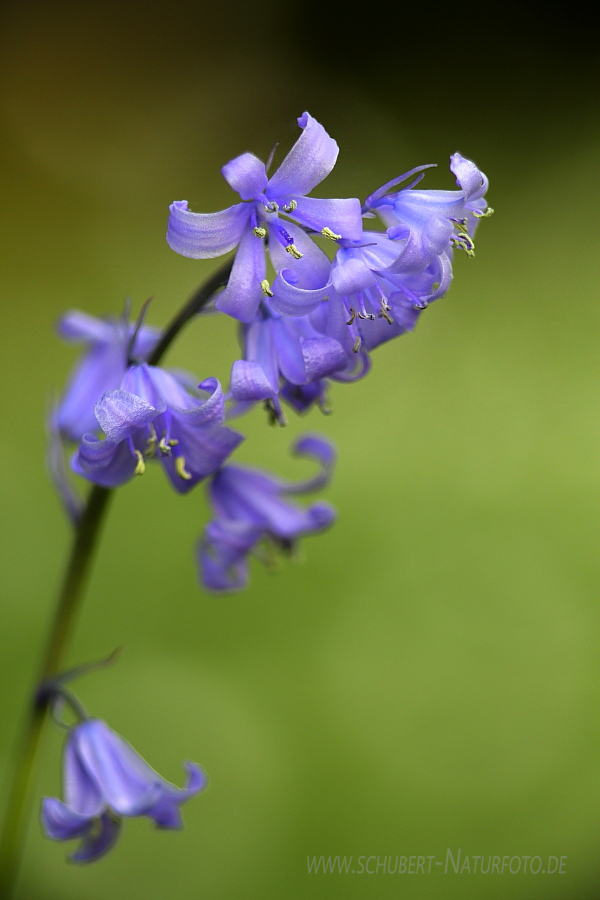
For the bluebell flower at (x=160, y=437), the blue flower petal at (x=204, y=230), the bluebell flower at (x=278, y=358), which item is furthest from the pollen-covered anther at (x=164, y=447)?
the blue flower petal at (x=204, y=230)

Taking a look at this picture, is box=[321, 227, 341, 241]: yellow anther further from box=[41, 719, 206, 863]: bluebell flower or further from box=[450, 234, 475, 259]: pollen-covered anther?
box=[41, 719, 206, 863]: bluebell flower

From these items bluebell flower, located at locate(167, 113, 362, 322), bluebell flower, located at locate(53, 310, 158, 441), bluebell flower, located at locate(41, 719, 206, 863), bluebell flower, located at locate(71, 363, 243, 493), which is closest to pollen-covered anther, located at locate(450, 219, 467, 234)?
bluebell flower, located at locate(167, 113, 362, 322)

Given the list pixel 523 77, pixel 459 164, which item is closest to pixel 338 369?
pixel 459 164

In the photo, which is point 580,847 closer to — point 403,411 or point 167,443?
point 403,411

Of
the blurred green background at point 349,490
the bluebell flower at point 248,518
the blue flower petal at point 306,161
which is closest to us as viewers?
the blue flower petal at point 306,161

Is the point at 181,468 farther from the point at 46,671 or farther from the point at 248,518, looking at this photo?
the point at 46,671

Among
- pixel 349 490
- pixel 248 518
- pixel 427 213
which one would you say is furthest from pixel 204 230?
pixel 349 490

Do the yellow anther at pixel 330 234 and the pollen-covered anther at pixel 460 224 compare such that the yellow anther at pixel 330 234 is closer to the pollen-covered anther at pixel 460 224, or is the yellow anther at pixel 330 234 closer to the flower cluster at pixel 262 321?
the flower cluster at pixel 262 321
